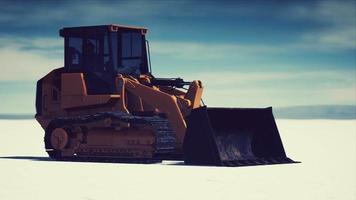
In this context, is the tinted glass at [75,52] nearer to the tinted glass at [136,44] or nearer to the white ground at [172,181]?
the tinted glass at [136,44]

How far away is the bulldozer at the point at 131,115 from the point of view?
67.3ft

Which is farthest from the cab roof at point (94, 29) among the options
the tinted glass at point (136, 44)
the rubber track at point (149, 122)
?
the rubber track at point (149, 122)

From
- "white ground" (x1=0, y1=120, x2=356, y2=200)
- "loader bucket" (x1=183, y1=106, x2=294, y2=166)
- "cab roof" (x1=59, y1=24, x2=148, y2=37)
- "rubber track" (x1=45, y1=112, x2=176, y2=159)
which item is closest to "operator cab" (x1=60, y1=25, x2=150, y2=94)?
"cab roof" (x1=59, y1=24, x2=148, y2=37)

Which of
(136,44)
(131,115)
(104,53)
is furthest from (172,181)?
(136,44)

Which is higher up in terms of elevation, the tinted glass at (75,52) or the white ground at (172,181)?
the tinted glass at (75,52)

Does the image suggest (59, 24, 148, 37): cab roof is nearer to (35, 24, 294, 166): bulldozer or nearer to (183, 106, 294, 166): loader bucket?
(35, 24, 294, 166): bulldozer

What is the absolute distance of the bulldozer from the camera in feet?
67.3

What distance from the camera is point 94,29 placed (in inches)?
895

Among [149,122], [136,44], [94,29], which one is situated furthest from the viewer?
[136,44]

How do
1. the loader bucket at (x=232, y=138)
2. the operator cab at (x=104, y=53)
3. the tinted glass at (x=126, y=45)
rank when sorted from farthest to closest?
1. the tinted glass at (x=126, y=45)
2. the operator cab at (x=104, y=53)
3. the loader bucket at (x=232, y=138)

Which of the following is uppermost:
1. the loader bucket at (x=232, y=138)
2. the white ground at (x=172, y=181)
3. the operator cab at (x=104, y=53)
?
the operator cab at (x=104, y=53)

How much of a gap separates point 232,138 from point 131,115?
308 centimetres

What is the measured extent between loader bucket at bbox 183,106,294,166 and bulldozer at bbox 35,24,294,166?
0.09ft

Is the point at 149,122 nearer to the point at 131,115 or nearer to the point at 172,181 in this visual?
the point at 131,115
